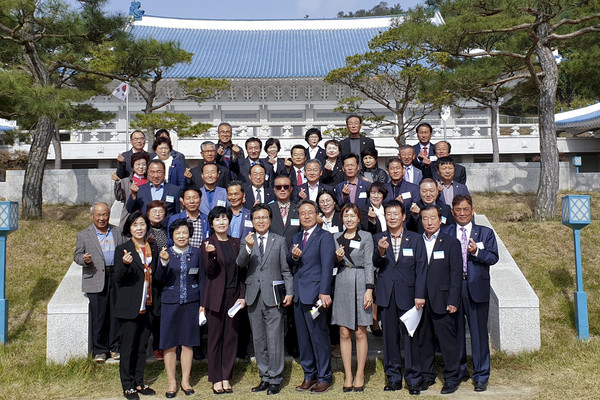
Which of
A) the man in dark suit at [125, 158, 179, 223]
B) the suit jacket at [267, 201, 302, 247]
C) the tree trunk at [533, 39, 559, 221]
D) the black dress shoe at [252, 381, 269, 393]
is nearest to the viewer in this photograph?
the black dress shoe at [252, 381, 269, 393]

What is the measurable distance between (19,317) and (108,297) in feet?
6.59

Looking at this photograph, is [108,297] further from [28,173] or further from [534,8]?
[534,8]

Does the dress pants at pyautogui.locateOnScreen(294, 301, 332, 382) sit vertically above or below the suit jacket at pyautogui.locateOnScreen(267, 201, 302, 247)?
below

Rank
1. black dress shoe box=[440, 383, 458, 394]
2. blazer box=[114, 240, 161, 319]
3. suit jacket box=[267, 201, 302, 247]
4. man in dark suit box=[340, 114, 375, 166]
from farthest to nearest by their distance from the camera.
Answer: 1. man in dark suit box=[340, 114, 375, 166]
2. suit jacket box=[267, 201, 302, 247]
3. black dress shoe box=[440, 383, 458, 394]
4. blazer box=[114, 240, 161, 319]

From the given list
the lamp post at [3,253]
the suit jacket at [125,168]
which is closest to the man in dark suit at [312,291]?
the suit jacket at [125,168]

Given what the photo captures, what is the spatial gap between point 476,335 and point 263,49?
73.4 ft

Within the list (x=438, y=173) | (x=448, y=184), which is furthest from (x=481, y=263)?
(x=438, y=173)

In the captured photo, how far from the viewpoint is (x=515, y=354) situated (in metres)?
5.08

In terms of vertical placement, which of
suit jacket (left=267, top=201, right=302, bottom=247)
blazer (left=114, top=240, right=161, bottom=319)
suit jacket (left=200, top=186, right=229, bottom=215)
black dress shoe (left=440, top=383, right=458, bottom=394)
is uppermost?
suit jacket (left=200, top=186, right=229, bottom=215)

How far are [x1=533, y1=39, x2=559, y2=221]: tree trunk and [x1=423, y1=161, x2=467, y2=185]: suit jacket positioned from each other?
4318mm

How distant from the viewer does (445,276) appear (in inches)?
171

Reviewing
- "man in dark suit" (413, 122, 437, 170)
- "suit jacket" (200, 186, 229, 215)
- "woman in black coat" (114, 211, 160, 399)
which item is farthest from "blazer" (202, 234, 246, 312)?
"man in dark suit" (413, 122, 437, 170)

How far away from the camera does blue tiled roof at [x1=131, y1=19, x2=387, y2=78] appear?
2182cm

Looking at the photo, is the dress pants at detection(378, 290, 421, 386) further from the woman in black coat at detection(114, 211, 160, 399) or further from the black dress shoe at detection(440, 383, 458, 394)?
the woman in black coat at detection(114, 211, 160, 399)
